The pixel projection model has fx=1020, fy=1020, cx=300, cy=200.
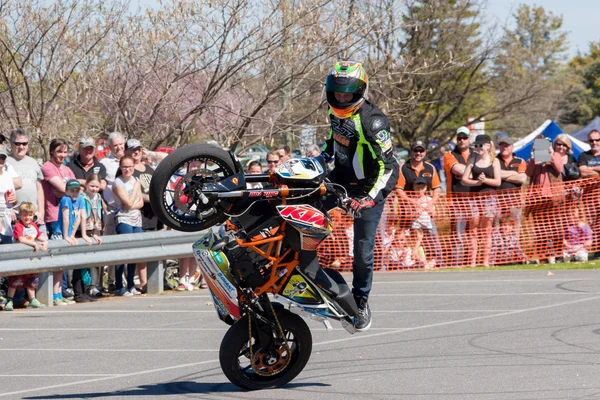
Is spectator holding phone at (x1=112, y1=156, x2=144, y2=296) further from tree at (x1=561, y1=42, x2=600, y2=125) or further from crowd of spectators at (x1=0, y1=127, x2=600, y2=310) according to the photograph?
tree at (x1=561, y1=42, x2=600, y2=125)

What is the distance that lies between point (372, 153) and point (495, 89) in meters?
22.7

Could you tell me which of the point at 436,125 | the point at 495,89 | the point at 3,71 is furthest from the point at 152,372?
the point at 495,89

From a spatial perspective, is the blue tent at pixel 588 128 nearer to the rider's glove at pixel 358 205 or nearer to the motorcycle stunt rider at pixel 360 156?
the motorcycle stunt rider at pixel 360 156

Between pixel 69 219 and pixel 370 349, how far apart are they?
5261 millimetres

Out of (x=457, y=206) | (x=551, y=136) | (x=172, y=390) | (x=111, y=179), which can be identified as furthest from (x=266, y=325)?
(x=551, y=136)

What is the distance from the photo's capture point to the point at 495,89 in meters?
29.2

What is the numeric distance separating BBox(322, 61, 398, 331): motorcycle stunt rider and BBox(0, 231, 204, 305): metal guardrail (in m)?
5.33

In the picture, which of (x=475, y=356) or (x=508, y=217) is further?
(x=508, y=217)

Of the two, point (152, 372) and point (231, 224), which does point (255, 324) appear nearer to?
point (231, 224)

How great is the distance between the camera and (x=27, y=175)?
41.1ft

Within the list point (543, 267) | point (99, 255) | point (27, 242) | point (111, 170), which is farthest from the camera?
point (543, 267)

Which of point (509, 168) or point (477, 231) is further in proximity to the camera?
point (509, 168)

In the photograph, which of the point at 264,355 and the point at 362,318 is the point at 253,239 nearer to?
the point at 264,355

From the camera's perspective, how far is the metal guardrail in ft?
38.1
